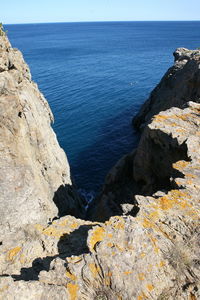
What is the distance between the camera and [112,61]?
116 metres

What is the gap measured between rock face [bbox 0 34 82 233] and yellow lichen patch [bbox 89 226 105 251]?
39.7 feet

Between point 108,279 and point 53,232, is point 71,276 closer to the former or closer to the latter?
point 108,279

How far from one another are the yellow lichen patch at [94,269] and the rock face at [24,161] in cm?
1308

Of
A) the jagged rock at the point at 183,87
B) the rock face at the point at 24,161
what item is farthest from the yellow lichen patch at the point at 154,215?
the jagged rock at the point at 183,87

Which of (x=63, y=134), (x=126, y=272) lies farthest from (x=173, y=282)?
(x=63, y=134)

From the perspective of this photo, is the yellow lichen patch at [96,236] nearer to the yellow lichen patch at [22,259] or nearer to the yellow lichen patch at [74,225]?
the yellow lichen patch at [74,225]

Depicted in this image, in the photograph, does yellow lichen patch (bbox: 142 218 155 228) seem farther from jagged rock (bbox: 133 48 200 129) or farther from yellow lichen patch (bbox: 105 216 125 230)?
jagged rock (bbox: 133 48 200 129)

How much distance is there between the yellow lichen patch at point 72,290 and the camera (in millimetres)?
7581

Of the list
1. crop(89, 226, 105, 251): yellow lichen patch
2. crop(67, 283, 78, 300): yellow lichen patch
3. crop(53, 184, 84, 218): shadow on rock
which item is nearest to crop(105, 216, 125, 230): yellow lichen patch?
crop(89, 226, 105, 251): yellow lichen patch

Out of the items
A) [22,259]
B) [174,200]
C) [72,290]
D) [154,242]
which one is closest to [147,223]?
[154,242]

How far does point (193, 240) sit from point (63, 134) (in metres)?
46.6

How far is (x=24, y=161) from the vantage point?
21406 mm

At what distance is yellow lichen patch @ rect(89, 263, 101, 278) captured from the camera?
811cm

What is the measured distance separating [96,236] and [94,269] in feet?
4.90
